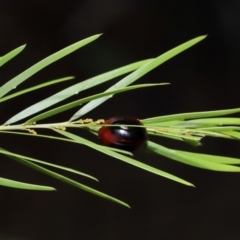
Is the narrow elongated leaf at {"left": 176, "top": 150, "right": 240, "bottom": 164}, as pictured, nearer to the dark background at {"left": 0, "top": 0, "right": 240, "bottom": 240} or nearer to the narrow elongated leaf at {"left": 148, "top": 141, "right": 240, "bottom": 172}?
the narrow elongated leaf at {"left": 148, "top": 141, "right": 240, "bottom": 172}

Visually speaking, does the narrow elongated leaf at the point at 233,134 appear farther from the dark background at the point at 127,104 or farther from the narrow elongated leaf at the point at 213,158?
the dark background at the point at 127,104

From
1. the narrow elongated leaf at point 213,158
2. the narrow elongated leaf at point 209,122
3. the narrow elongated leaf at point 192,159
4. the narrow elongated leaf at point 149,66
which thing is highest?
the narrow elongated leaf at point 149,66

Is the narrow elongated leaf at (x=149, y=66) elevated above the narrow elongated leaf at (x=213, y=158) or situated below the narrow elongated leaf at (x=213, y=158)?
above

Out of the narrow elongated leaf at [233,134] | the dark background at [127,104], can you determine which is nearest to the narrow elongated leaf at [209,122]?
the narrow elongated leaf at [233,134]

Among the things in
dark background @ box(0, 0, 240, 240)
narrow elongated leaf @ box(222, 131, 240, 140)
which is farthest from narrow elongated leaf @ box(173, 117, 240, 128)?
dark background @ box(0, 0, 240, 240)

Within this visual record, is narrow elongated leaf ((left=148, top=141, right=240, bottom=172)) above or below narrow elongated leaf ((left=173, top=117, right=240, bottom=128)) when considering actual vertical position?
below

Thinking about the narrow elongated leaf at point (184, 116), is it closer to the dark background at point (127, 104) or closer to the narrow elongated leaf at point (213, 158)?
the narrow elongated leaf at point (213, 158)

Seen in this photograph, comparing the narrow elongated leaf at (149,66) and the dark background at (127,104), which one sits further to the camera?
the dark background at (127,104)
